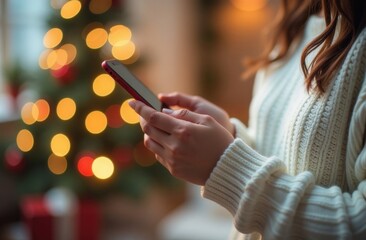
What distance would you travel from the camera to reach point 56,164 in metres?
2.09

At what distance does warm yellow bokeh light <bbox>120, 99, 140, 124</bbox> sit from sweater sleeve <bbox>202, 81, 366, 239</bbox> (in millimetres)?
1468

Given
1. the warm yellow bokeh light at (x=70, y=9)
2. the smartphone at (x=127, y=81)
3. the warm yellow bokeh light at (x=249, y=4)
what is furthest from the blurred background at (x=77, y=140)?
the warm yellow bokeh light at (x=249, y=4)

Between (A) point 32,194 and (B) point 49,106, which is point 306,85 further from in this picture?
(A) point 32,194

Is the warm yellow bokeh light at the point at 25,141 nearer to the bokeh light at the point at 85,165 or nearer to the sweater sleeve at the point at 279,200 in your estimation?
the bokeh light at the point at 85,165

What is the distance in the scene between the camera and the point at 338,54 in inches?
26.0

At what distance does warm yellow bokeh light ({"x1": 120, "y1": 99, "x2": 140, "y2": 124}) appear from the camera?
6.88ft

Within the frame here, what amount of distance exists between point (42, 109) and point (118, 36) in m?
0.48

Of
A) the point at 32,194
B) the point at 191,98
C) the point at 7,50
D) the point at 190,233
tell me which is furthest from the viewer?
the point at 7,50

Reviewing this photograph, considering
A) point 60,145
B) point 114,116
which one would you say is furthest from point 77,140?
point 114,116

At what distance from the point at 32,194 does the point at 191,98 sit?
4.86ft

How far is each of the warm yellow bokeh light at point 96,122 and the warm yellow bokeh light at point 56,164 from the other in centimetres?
19

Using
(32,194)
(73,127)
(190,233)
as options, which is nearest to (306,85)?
(190,233)

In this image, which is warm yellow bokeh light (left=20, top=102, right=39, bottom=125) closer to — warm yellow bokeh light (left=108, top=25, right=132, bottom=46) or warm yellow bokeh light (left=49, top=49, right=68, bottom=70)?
warm yellow bokeh light (left=49, top=49, right=68, bottom=70)

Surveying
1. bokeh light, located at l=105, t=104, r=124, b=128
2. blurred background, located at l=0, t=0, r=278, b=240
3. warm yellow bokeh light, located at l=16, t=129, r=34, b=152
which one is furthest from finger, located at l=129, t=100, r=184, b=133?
warm yellow bokeh light, located at l=16, t=129, r=34, b=152
